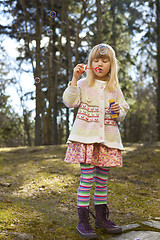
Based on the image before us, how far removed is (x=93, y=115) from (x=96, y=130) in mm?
163

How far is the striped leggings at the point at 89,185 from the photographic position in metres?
2.53

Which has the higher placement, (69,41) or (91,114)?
(69,41)

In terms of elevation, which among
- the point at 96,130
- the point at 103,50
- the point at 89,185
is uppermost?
the point at 103,50

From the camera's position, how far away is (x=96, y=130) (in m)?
2.58

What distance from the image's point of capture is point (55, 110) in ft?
46.7

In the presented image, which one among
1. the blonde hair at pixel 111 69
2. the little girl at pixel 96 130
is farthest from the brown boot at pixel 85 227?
the blonde hair at pixel 111 69

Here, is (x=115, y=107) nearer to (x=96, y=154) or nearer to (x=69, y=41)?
(x=96, y=154)

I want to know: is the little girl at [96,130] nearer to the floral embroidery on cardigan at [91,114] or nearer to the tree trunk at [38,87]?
the floral embroidery on cardigan at [91,114]

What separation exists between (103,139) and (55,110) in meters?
11.8

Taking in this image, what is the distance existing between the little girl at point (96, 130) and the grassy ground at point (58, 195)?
0.28m

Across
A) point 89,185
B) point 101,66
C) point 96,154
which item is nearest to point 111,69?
point 101,66

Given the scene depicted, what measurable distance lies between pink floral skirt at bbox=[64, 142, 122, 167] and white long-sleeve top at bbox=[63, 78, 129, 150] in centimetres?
6

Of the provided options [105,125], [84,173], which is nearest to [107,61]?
[105,125]

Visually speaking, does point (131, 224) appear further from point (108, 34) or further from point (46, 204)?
point (108, 34)
